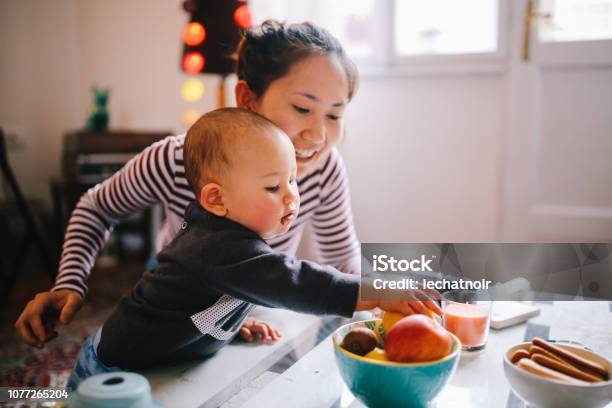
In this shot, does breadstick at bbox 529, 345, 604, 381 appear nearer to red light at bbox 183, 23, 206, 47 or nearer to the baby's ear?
the baby's ear

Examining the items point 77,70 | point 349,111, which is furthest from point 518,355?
point 77,70

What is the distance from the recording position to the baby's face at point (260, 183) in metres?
0.68

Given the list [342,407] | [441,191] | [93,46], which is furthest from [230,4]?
[342,407]

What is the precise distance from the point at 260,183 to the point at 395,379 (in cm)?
27

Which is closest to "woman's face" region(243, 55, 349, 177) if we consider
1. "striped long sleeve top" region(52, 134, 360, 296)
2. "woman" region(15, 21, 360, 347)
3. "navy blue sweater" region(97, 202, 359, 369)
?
"woman" region(15, 21, 360, 347)

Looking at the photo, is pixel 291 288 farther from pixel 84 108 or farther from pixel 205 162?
pixel 84 108

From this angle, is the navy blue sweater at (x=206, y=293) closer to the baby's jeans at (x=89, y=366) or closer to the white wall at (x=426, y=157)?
the baby's jeans at (x=89, y=366)

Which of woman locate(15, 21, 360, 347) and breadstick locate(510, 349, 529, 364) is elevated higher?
woman locate(15, 21, 360, 347)

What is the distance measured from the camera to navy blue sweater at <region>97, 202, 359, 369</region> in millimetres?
647

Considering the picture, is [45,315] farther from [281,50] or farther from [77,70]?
[77,70]

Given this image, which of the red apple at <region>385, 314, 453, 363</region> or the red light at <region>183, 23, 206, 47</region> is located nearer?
the red apple at <region>385, 314, 453, 363</region>

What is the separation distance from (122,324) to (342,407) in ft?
0.97

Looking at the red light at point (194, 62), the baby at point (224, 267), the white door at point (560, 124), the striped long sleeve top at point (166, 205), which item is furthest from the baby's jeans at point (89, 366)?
the white door at point (560, 124)

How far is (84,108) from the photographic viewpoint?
131 inches
